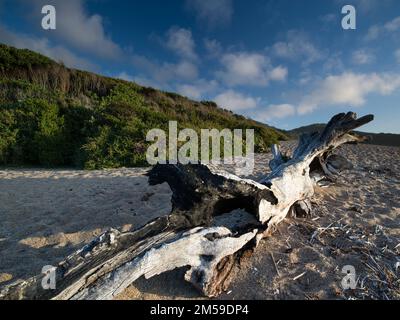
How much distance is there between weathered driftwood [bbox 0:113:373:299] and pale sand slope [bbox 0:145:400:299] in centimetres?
27

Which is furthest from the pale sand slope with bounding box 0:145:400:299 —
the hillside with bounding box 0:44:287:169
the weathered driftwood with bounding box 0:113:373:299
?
the hillside with bounding box 0:44:287:169

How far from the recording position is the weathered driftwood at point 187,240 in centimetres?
213

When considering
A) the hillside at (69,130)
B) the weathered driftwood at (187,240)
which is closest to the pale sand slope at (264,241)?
the weathered driftwood at (187,240)

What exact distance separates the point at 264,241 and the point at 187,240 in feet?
4.01

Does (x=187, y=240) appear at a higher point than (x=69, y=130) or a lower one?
lower

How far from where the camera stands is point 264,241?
334 centimetres

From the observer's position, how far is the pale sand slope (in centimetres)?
264

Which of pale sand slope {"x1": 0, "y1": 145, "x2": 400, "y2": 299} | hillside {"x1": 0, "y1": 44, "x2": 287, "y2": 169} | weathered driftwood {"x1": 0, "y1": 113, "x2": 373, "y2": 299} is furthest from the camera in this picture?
hillside {"x1": 0, "y1": 44, "x2": 287, "y2": 169}

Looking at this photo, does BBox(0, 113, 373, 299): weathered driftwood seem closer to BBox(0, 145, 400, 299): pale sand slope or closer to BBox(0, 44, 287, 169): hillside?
BBox(0, 145, 400, 299): pale sand slope

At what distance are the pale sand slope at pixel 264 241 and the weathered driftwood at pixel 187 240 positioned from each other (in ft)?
0.87

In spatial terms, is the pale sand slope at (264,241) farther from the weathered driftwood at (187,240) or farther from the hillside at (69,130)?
the hillside at (69,130)

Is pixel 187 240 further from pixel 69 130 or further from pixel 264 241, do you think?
pixel 69 130

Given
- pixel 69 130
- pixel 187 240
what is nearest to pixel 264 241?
pixel 187 240
